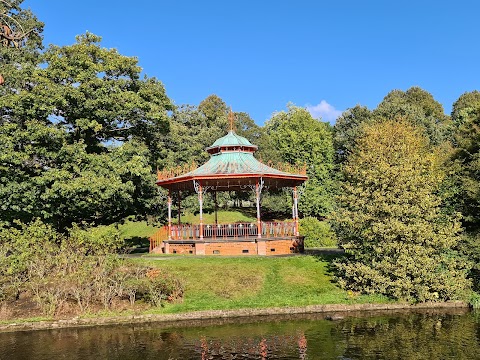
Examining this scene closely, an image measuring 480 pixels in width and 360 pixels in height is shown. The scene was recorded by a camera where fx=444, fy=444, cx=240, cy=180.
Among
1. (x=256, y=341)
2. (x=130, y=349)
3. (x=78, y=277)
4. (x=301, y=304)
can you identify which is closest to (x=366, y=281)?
(x=301, y=304)

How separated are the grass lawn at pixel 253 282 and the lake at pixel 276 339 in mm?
1306

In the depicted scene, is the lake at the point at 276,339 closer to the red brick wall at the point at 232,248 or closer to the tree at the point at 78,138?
the red brick wall at the point at 232,248

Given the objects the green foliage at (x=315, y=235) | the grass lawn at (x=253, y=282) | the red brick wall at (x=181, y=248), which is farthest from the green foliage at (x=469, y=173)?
the red brick wall at (x=181, y=248)

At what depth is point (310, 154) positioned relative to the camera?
52.4 m

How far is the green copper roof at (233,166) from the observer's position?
2609 centimetres

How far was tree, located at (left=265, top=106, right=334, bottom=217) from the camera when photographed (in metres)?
47.7

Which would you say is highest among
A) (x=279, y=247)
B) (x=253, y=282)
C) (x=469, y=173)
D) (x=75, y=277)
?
(x=469, y=173)

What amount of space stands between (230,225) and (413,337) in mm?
13574

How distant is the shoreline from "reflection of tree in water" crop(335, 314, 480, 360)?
4.64 ft

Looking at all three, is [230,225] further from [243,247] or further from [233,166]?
[233,166]

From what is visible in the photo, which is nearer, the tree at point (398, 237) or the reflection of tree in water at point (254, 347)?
the reflection of tree in water at point (254, 347)

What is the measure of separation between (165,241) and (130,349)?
42.4 feet

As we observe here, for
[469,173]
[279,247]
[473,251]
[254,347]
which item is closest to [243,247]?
[279,247]

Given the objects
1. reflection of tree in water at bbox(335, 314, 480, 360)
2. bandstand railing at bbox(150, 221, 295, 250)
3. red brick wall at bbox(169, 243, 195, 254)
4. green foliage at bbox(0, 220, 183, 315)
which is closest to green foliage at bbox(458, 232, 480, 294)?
reflection of tree in water at bbox(335, 314, 480, 360)
